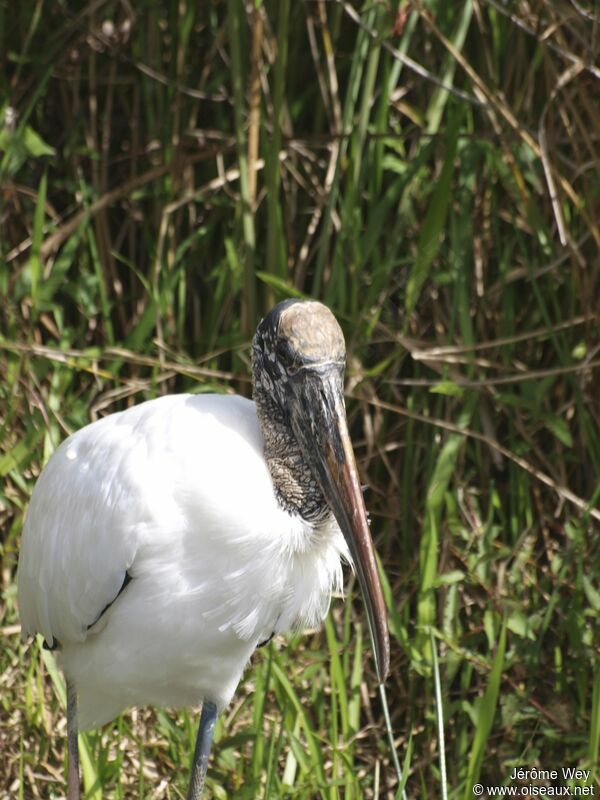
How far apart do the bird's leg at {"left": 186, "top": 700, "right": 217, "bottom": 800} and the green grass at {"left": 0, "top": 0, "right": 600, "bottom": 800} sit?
0.65ft

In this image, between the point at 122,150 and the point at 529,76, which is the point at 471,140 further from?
the point at 122,150

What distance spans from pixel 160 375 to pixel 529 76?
138cm

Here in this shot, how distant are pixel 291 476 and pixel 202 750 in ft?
Answer: 2.51

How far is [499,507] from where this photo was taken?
3455 millimetres

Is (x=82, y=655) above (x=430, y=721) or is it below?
above

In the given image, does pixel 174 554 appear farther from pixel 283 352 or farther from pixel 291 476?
pixel 283 352

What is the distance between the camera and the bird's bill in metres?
2.19

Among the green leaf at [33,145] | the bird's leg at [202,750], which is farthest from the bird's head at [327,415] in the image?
→ the green leaf at [33,145]

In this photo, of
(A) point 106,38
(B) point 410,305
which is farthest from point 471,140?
(A) point 106,38

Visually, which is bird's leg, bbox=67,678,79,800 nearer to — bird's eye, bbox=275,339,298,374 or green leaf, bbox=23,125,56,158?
bird's eye, bbox=275,339,298,374

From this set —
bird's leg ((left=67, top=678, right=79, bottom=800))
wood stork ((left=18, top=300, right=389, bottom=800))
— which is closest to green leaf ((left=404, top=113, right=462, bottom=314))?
wood stork ((left=18, top=300, right=389, bottom=800))

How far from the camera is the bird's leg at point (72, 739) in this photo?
2.64 m

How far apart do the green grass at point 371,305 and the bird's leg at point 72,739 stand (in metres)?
0.19

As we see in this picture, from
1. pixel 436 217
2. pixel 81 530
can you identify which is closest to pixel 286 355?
pixel 81 530
